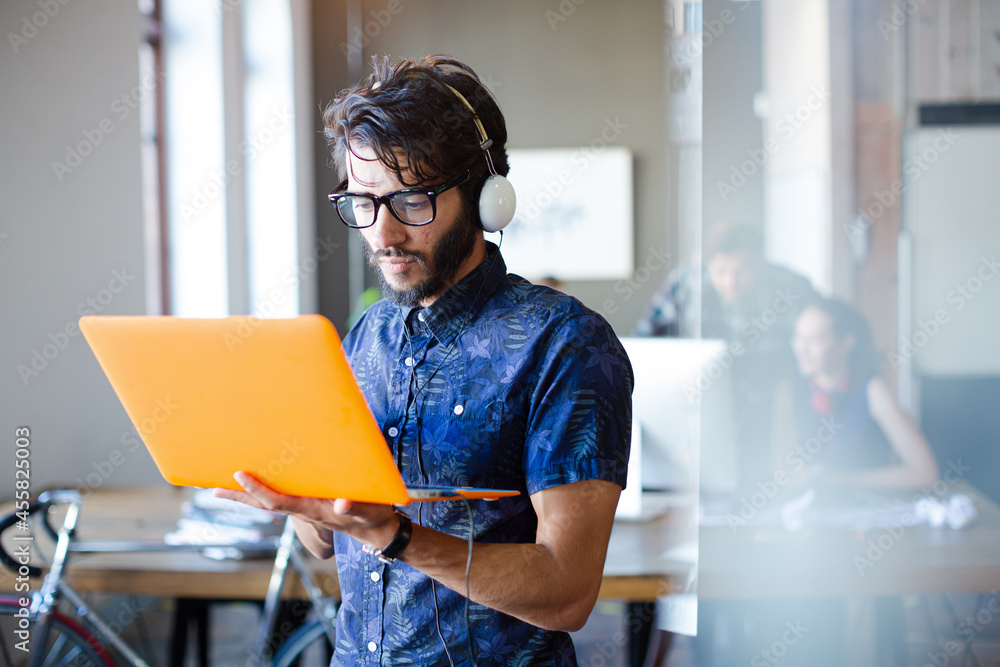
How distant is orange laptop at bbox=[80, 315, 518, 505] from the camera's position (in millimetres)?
727

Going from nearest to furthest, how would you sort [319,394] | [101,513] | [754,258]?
[319,394] < [754,258] < [101,513]

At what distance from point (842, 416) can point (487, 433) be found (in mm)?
1449

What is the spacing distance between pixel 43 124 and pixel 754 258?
2039 mm

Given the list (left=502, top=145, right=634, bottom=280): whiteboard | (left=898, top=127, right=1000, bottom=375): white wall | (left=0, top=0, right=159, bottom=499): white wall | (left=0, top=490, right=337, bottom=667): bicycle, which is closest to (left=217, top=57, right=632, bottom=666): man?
(left=0, top=490, right=337, bottom=667): bicycle

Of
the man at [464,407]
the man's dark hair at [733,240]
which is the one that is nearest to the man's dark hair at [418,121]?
the man at [464,407]

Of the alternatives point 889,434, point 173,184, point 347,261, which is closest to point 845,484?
point 889,434

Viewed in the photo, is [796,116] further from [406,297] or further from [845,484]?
[406,297]

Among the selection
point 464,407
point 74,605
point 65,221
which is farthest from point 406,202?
point 65,221

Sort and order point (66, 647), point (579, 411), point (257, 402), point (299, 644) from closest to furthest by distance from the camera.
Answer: point (257, 402), point (579, 411), point (66, 647), point (299, 644)

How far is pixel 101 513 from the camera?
2387mm

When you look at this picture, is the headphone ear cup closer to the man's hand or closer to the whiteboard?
the man's hand

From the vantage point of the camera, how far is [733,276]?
200cm

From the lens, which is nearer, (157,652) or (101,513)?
(101,513)

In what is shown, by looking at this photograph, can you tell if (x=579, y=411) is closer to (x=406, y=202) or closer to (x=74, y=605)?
(x=406, y=202)
